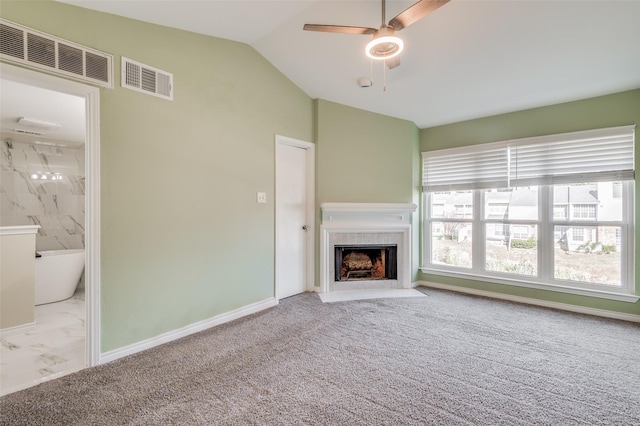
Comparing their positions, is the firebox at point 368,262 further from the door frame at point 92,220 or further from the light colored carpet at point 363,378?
the door frame at point 92,220

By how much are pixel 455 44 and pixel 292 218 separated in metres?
2.76

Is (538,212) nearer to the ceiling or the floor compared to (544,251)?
nearer to the ceiling

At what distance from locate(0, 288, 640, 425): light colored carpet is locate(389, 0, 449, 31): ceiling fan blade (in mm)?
2482

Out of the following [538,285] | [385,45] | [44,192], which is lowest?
[538,285]

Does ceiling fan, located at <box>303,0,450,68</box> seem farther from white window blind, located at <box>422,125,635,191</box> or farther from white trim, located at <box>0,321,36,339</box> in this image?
white trim, located at <box>0,321,36,339</box>

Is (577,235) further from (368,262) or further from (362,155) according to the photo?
(362,155)

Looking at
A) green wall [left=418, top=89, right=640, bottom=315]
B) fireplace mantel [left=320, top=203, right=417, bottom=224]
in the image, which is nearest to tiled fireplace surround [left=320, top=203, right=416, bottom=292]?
fireplace mantel [left=320, top=203, right=417, bottom=224]

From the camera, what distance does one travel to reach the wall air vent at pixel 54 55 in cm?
188

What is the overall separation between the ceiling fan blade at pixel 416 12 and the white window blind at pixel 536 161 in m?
2.93

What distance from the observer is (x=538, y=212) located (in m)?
3.95

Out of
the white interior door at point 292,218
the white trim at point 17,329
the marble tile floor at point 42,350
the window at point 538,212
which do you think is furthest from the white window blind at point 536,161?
the white trim at point 17,329

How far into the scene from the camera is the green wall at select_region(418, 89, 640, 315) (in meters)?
3.37

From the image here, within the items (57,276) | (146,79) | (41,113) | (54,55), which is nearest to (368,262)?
(146,79)

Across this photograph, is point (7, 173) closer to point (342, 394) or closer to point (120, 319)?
→ point (120, 319)
